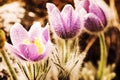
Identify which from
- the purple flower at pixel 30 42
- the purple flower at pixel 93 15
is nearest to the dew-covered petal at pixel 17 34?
the purple flower at pixel 30 42

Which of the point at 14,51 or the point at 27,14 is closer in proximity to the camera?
the point at 14,51

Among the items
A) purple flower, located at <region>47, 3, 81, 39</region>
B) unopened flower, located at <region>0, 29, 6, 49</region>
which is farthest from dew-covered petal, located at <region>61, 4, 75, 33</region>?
unopened flower, located at <region>0, 29, 6, 49</region>

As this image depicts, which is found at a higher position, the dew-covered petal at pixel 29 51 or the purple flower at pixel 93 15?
the purple flower at pixel 93 15

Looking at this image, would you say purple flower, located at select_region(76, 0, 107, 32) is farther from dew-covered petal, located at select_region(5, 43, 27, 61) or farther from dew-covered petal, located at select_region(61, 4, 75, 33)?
dew-covered petal, located at select_region(5, 43, 27, 61)

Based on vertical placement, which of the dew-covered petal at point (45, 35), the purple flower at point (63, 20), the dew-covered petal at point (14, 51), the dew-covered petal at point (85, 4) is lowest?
the dew-covered petal at point (14, 51)

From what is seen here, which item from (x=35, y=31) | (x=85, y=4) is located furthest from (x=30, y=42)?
(x=85, y=4)

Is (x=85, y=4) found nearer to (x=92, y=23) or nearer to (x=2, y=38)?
(x=92, y=23)

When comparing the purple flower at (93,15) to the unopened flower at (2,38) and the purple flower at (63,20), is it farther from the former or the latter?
the unopened flower at (2,38)
